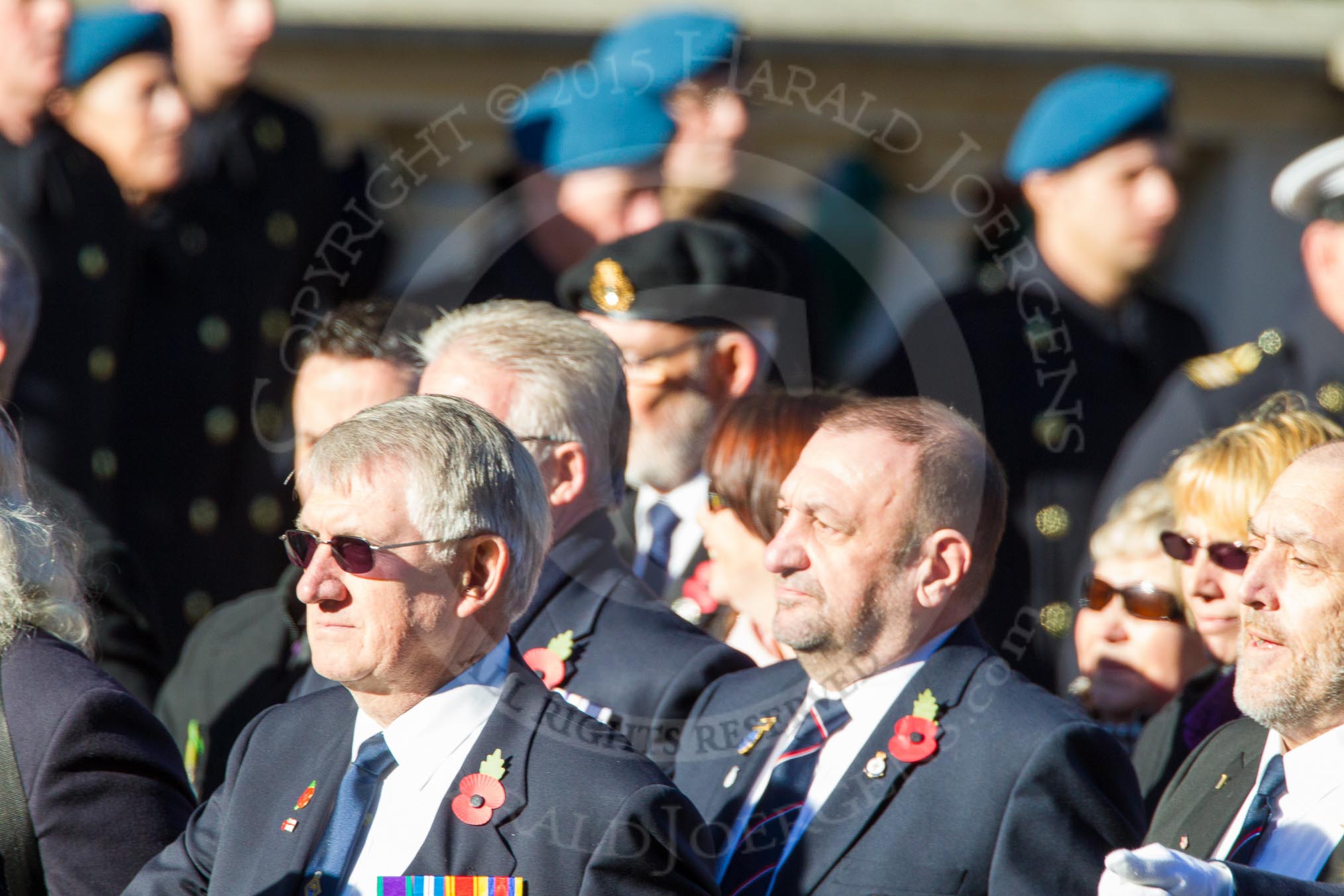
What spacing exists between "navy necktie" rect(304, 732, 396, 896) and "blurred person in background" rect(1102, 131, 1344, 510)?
2.23 meters

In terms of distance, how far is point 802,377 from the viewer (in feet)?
15.1

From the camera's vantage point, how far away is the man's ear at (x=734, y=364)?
4211 mm

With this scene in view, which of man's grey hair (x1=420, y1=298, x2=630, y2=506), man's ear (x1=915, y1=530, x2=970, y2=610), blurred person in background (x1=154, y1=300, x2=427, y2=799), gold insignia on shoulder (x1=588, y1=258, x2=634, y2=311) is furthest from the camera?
gold insignia on shoulder (x1=588, y1=258, x2=634, y2=311)

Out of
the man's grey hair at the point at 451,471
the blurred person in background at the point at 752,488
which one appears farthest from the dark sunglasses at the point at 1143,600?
the man's grey hair at the point at 451,471

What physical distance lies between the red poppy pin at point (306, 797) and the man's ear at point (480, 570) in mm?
320

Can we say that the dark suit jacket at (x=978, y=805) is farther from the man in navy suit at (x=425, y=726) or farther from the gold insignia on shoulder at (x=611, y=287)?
the gold insignia on shoulder at (x=611, y=287)

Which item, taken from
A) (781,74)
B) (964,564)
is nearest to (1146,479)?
(964,564)

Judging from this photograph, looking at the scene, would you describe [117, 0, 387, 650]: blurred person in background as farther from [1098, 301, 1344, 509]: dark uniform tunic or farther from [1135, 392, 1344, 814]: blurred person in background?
[1135, 392, 1344, 814]: blurred person in background

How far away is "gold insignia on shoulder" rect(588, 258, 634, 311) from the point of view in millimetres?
4191

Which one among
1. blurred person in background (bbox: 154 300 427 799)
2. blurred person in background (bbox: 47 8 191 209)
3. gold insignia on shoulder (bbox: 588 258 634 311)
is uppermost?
blurred person in background (bbox: 47 8 191 209)

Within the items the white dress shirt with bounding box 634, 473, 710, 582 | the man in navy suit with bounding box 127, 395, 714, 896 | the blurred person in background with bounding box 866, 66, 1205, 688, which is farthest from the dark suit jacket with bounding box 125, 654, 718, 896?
the blurred person in background with bounding box 866, 66, 1205, 688

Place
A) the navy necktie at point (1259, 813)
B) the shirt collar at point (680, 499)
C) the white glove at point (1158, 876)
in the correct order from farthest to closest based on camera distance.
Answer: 1. the shirt collar at point (680, 499)
2. the navy necktie at point (1259, 813)
3. the white glove at point (1158, 876)

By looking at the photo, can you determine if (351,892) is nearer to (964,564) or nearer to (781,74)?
(964,564)

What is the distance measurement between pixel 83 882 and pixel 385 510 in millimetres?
711
